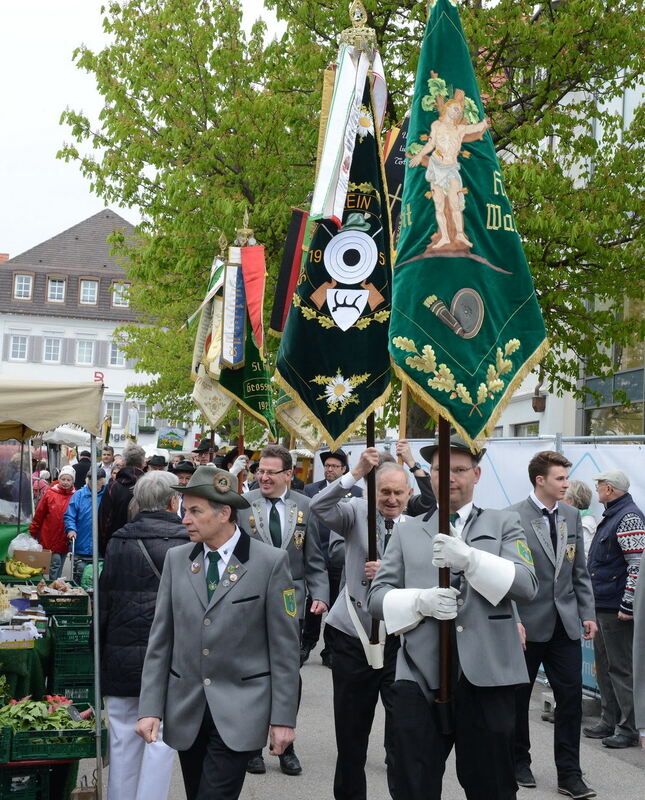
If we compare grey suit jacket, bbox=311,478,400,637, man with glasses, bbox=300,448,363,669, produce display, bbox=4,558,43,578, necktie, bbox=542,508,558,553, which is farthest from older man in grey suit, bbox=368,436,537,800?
produce display, bbox=4,558,43,578

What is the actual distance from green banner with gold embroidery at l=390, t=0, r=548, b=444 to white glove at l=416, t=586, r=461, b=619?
0.81 m

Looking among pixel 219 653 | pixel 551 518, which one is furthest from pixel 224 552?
pixel 551 518

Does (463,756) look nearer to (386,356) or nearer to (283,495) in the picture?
(386,356)

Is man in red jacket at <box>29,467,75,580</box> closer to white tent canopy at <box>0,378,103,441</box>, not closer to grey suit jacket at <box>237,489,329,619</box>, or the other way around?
grey suit jacket at <box>237,489,329,619</box>

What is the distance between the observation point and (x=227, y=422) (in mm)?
37312

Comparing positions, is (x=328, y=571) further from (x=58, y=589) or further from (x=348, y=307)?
(x=348, y=307)

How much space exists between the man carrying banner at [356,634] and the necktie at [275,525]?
4.84ft

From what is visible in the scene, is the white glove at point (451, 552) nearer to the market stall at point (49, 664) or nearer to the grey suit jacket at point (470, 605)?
the grey suit jacket at point (470, 605)

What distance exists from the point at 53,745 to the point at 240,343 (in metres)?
6.37

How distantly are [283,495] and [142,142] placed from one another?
14822 mm

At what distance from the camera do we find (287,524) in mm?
8438

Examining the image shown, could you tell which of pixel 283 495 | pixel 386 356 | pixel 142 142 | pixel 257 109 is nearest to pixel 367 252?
pixel 386 356

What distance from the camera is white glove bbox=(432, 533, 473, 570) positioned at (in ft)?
15.2

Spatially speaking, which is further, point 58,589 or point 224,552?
point 58,589
